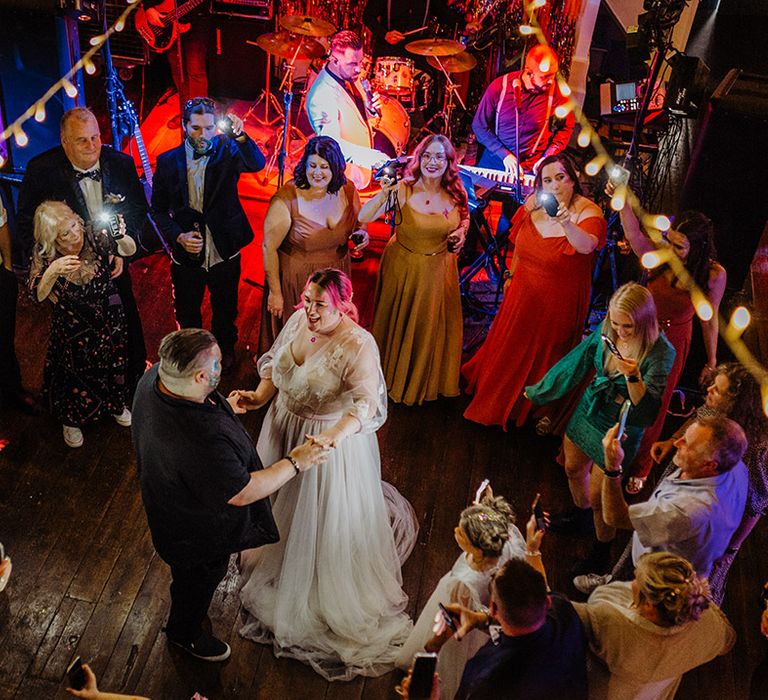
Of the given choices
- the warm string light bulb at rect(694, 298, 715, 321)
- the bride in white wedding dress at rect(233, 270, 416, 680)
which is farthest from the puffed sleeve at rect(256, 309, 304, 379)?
the warm string light bulb at rect(694, 298, 715, 321)

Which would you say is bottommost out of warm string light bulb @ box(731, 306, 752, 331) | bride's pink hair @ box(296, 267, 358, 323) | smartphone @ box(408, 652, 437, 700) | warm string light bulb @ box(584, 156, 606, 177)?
warm string light bulb @ box(731, 306, 752, 331)

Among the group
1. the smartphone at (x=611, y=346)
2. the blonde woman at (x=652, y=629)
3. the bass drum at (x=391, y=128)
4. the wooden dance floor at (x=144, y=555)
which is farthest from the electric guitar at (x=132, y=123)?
the blonde woman at (x=652, y=629)

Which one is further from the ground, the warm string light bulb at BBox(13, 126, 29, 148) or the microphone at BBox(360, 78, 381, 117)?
the warm string light bulb at BBox(13, 126, 29, 148)

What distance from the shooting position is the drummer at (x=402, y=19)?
27.0ft

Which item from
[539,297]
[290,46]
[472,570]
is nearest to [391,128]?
[290,46]

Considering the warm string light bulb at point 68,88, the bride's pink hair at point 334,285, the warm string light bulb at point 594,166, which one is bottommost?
the warm string light bulb at point 594,166

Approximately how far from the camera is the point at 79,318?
3.66 meters

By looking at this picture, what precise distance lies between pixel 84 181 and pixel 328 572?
2.19m

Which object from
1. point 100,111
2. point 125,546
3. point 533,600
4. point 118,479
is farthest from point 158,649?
point 100,111

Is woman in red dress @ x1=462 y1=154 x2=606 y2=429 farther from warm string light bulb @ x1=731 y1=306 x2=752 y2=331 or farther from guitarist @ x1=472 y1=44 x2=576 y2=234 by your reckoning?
warm string light bulb @ x1=731 y1=306 x2=752 y2=331

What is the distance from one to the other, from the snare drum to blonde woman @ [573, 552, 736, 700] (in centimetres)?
576

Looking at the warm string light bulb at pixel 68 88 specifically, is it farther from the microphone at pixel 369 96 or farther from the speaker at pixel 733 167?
the speaker at pixel 733 167

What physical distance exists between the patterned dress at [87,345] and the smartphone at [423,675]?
8.05 ft

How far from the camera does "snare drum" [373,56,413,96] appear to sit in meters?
7.13
